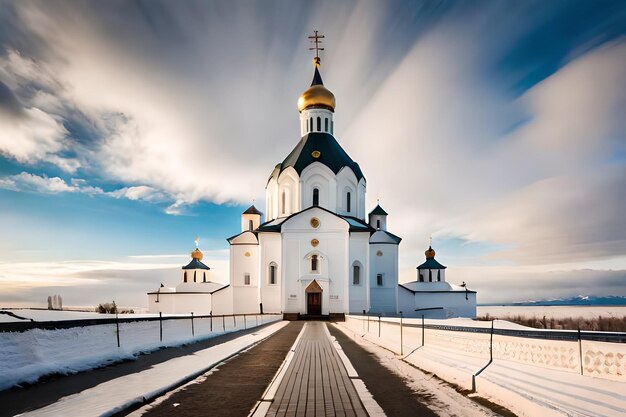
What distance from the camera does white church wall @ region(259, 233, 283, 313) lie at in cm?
5038

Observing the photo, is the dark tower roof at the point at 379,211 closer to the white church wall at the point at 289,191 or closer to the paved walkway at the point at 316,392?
the white church wall at the point at 289,191

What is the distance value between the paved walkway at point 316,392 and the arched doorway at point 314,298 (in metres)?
36.5

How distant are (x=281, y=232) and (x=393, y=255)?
13.0 meters

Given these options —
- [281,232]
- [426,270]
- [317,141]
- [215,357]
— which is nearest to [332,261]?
[281,232]

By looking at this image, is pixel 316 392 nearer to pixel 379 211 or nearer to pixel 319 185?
pixel 319 185

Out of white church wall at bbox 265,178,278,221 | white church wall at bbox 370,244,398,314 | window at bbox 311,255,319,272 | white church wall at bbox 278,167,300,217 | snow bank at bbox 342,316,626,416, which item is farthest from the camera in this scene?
white church wall at bbox 265,178,278,221

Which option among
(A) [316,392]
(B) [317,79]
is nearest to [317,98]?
(B) [317,79]

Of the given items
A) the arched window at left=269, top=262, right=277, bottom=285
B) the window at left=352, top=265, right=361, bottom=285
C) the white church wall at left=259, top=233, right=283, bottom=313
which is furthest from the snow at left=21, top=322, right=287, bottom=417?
the window at left=352, top=265, right=361, bottom=285

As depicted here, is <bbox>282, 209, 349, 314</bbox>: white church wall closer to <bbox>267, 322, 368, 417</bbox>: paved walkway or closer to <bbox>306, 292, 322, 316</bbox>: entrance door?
<bbox>306, 292, 322, 316</bbox>: entrance door

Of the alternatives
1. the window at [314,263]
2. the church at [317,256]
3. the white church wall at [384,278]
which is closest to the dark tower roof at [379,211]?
the church at [317,256]

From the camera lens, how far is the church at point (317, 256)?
164ft

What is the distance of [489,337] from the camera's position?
8203 millimetres

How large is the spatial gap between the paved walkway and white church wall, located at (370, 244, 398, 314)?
41.3 metres

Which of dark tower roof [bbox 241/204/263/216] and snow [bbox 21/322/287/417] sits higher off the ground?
dark tower roof [bbox 241/204/263/216]
